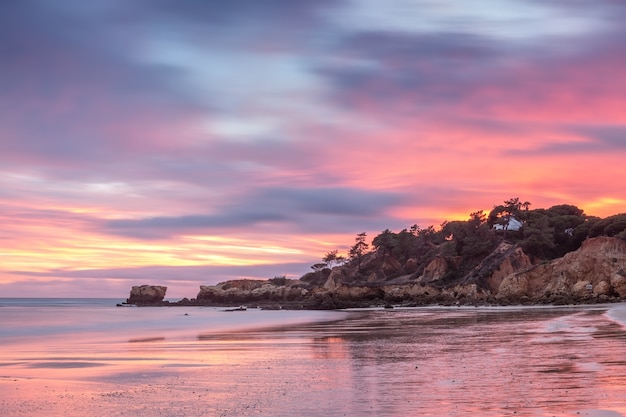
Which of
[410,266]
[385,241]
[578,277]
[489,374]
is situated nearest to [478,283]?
[578,277]

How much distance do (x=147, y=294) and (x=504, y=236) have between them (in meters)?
89.2

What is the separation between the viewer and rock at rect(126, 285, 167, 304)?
161625 millimetres

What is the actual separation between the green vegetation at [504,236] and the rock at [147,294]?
5529 cm

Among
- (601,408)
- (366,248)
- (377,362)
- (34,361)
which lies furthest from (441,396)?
(366,248)

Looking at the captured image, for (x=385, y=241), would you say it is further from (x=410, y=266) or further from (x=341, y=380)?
(x=341, y=380)

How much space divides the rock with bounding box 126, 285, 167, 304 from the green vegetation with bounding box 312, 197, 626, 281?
55295mm

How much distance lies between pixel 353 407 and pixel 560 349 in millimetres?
10848

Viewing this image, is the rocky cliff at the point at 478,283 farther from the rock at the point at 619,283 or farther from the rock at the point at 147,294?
the rock at the point at 147,294

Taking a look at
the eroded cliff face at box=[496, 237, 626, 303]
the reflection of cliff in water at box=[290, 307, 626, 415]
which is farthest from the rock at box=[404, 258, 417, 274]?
the reflection of cliff in water at box=[290, 307, 626, 415]

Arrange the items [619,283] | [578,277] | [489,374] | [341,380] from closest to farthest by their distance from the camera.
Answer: [489,374]
[341,380]
[619,283]
[578,277]

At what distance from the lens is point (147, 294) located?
6393 inches

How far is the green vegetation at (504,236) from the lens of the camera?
103 metres

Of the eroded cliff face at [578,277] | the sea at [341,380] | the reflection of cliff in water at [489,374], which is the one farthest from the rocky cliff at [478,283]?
the sea at [341,380]

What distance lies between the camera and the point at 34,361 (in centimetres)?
2348
